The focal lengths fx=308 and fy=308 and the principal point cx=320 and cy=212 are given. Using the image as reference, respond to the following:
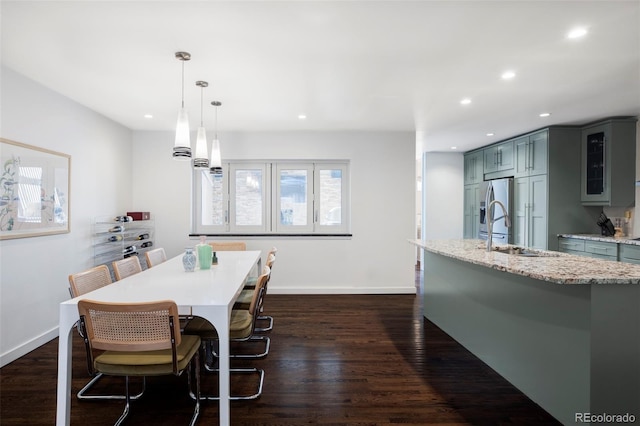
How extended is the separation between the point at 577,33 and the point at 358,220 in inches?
125

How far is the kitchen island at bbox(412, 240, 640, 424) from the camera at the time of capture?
5.23ft

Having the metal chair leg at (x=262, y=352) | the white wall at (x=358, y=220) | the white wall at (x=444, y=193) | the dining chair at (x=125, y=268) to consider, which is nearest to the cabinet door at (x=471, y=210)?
the white wall at (x=444, y=193)

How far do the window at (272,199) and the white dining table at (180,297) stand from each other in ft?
6.80

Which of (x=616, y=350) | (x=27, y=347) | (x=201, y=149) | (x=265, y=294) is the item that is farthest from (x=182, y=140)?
(x=616, y=350)

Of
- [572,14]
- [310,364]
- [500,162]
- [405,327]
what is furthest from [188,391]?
[500,162]

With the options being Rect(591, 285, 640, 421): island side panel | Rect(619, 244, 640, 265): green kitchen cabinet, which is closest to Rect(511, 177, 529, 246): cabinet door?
Rect(619, 244, 640, 265): green kitchen cabinet

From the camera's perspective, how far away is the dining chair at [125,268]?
2.39m

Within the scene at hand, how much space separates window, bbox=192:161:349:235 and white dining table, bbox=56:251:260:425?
6.80ft

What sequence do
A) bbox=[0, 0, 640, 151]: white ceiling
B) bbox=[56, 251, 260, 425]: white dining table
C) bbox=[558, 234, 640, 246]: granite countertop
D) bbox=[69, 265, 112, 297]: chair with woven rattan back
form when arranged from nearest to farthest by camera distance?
bbox=[56, 251, 260, 425]: white dining table, bbox=[0, 0, 640, 151]: white ceiling, bbox=[69, 265, 112, 297]: chair with woven rattan back, bbox=[558, 234, 640, 246]: granite countertop

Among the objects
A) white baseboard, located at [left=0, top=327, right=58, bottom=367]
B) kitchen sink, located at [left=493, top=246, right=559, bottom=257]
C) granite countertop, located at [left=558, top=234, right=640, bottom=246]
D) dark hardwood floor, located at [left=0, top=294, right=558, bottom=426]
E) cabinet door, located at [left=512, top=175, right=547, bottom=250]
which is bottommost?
dark hardwood floor, located at [left=0, top=294, right=558, bottom=426]

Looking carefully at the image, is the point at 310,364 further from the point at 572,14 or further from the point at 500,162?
the point at 500,162

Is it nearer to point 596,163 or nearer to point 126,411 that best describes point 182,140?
point 126,411

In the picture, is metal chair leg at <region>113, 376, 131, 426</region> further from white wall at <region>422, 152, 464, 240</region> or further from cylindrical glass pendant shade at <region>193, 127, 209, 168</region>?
white wall at <region>422, 152, 464, 240</region>

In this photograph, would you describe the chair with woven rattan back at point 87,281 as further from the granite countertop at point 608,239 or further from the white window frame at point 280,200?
the granite countertop at point 608,239
